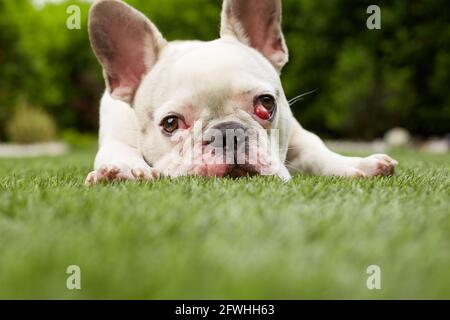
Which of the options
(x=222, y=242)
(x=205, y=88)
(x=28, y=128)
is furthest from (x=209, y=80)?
(x=28, y=128)

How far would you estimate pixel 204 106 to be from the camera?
2.54 metres

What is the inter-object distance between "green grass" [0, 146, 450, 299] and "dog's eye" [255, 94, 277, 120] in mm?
657

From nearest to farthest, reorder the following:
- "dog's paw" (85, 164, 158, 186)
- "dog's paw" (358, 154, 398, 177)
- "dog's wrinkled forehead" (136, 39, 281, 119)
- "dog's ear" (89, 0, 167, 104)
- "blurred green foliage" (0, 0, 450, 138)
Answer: "dog's paw" (85, 164, 158, 186) → "dog's wrinkled forehead" (136, 39, 281, 119) → "dog's paw" (358, 154, 398, 177) → "dog's ear" (89, 0, 167, 104) → "blurred green foliage" (0, 0, 450, 138)

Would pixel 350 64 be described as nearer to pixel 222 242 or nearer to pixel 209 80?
pixel 209 80

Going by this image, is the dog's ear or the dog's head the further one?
the dog's ear

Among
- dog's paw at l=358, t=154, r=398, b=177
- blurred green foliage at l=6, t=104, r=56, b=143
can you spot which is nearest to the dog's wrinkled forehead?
dog's paw at l=358, t=154, r=398, b=177

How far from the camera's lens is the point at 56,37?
2603cm

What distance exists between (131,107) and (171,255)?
1.99 meters

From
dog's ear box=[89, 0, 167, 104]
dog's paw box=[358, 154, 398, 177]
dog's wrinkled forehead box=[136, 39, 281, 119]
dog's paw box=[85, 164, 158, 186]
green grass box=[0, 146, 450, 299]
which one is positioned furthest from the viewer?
dog's ear box=[89, 0, 167, 104]

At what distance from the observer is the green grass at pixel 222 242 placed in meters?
Result: 1.08

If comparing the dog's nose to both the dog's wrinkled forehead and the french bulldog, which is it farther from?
the dog's wrinkled forehead

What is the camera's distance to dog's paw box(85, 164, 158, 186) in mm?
2336

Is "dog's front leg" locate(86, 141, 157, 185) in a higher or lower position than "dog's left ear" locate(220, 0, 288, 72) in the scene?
lower
